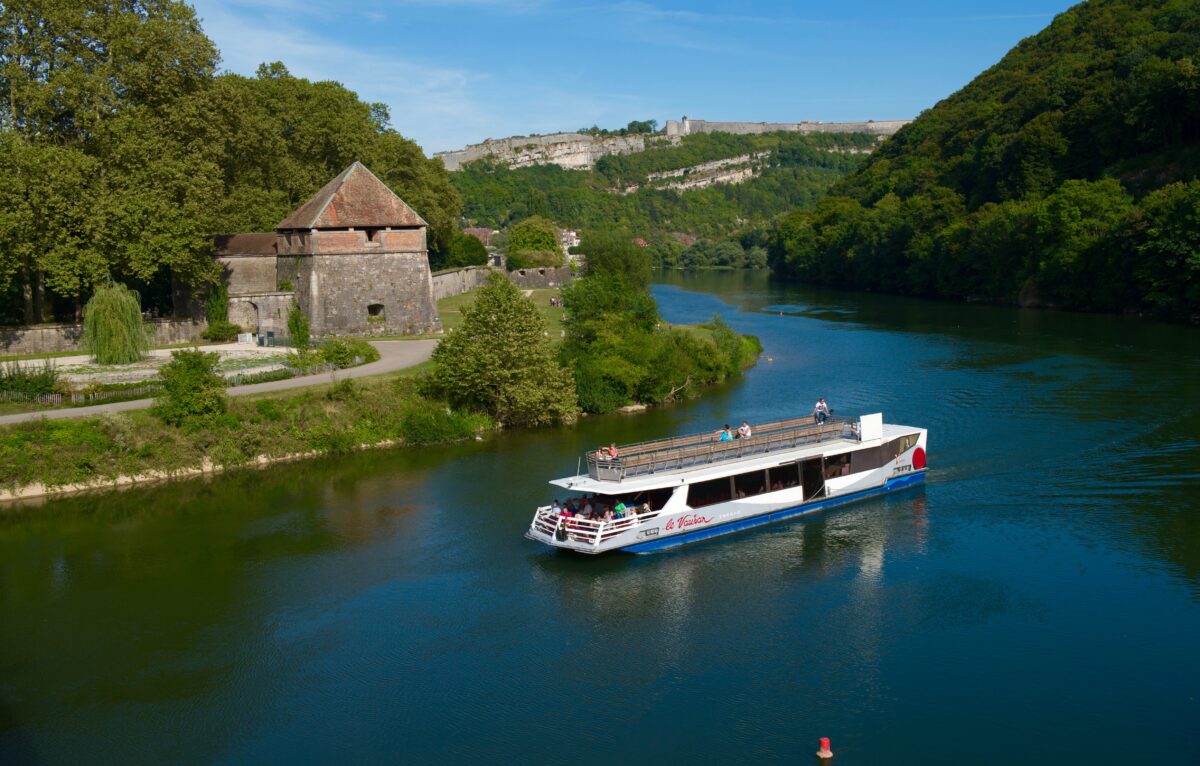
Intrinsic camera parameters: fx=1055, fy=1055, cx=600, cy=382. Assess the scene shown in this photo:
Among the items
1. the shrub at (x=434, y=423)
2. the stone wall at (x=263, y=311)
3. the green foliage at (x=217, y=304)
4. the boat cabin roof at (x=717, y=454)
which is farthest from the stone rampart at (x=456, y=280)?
the boat cabin roof at (x=717, y=454)

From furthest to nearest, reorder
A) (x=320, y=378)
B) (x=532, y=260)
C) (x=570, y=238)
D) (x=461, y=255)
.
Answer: (x=570, y=238) < (x=532, y=260) < (x=461, y=255) < (x=320, y=378)

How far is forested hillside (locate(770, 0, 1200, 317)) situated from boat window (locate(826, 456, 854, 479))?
4164 centimetres

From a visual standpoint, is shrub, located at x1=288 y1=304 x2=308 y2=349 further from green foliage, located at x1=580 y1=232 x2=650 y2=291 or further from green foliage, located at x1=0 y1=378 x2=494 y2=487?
green foliage, located at x1=580 y1=232 x2=650 y2=291

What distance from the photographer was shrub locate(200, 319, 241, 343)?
45.8 meters

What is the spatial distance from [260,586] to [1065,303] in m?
63.3

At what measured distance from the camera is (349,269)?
47688mm

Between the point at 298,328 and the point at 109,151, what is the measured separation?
10.1m

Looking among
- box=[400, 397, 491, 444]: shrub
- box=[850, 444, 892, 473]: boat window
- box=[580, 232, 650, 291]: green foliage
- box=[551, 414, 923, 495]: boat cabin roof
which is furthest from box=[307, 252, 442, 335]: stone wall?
box=[850, 444, 892, 473]: boat window

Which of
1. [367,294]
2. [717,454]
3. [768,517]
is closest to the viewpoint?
[768,517]

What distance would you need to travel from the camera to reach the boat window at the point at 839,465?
2784 centimetres

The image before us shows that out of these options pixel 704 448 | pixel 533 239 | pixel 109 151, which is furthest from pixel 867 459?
pixel 533 239

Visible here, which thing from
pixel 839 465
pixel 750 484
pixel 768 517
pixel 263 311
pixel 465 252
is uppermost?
pixel 465 252

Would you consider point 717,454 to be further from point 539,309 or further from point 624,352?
point 539,309

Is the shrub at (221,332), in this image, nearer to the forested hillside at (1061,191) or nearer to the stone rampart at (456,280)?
the stone rampart at (456,280)
